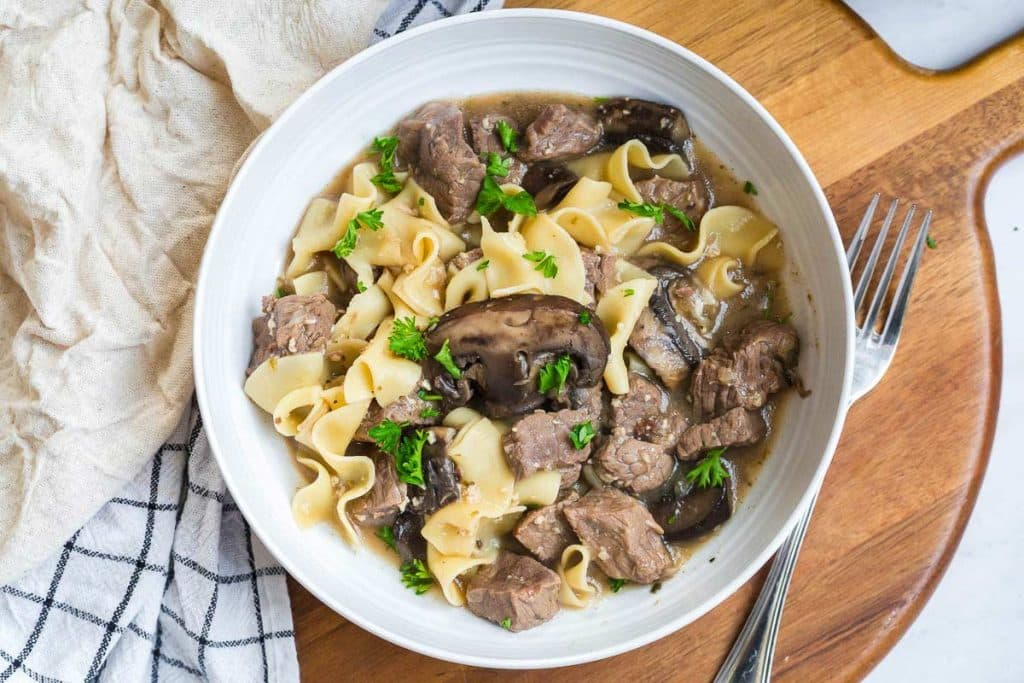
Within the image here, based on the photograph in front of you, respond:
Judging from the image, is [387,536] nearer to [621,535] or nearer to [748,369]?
[621,535]

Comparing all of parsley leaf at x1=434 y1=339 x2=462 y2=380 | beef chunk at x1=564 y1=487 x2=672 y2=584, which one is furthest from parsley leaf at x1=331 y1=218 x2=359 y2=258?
beef chunk at x1=564 y1=487 x2=672 y2=584

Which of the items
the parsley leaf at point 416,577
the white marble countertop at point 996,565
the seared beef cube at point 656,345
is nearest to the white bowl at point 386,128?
the parsley leaf at point 416,577

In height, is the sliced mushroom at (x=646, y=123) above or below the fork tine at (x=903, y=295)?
above

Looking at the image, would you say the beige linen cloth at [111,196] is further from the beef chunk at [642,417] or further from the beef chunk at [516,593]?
the beef chunk at [642,417]

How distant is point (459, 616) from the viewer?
14.3 ft

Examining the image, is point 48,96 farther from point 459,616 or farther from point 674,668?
point 674,668

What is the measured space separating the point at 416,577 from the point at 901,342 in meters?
2.75

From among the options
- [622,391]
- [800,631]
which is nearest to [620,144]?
[622,391]

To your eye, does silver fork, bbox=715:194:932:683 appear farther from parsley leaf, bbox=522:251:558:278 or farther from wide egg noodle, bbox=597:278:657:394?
parsley leaf, bbox=522:251:558:278

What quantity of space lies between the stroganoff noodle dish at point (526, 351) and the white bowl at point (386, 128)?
0.10 m

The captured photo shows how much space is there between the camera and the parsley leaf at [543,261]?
13.8 ft

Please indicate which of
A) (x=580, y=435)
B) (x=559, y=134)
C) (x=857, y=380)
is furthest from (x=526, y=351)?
(x=857, y=380)

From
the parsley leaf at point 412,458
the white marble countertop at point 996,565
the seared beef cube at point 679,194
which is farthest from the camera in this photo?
the white marble countertop at point 996,565

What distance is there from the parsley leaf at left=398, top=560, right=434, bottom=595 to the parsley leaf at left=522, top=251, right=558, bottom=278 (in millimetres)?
1594
